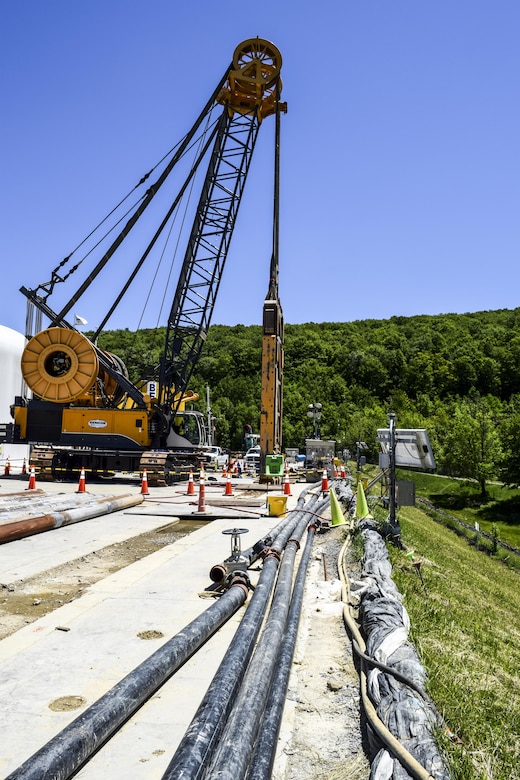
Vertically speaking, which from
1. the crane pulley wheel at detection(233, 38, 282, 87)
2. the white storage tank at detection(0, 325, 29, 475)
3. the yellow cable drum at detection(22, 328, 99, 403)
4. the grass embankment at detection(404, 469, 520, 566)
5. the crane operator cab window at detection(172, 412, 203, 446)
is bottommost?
the grass embankment at detection(404, 469, 520, 566)

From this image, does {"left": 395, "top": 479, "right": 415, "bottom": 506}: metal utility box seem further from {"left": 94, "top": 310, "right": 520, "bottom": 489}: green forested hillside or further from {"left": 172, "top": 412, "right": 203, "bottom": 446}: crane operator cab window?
{"left": 94, "top": 310, "right": 520, "bottom": 489}: green forested hillside

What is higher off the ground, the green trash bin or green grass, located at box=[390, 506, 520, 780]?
the green trash bin

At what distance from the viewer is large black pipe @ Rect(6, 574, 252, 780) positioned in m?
2.59

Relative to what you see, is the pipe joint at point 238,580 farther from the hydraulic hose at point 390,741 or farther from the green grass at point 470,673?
the hydraulic hose at point 390,741

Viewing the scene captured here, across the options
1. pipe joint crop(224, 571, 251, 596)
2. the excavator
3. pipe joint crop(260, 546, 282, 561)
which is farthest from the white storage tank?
pipe joint crop(224, 571, 251, 596)

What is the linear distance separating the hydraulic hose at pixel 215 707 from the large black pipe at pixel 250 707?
0.17 ft

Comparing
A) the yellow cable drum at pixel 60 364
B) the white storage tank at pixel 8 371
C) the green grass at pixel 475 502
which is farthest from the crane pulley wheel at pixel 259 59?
the white storage tank at pixel 8 371

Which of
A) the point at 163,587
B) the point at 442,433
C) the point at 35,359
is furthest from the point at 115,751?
the point at 442,433

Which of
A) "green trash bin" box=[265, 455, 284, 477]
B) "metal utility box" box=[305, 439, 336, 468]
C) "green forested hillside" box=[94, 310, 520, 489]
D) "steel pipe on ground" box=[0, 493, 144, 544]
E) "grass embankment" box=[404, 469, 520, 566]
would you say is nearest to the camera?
"steel pipe on ground" box=[0, 493, 144, 544]

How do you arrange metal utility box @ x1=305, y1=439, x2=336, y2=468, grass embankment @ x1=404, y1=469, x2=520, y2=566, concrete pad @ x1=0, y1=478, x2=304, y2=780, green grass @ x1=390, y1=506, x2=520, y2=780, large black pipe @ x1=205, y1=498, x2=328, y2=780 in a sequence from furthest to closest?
grass embankment @ x1=404, y1=469, x2=520, y2=566 < metal utility box @ x1=305, y1=439, x2=336, y2=468 < concrete pad @ x1=0, y1=478, x2=304, y2=780 < green grass @ x1=390, y1=506, x2=520, y2=780 < large black pipe @ x1=205, y1=498, x2=328, y2=780

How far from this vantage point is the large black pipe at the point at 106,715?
102 inches

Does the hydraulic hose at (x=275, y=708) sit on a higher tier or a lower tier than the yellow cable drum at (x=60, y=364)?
lower

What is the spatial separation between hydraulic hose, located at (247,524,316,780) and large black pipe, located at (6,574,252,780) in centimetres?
69

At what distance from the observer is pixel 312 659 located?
504 centimetres
